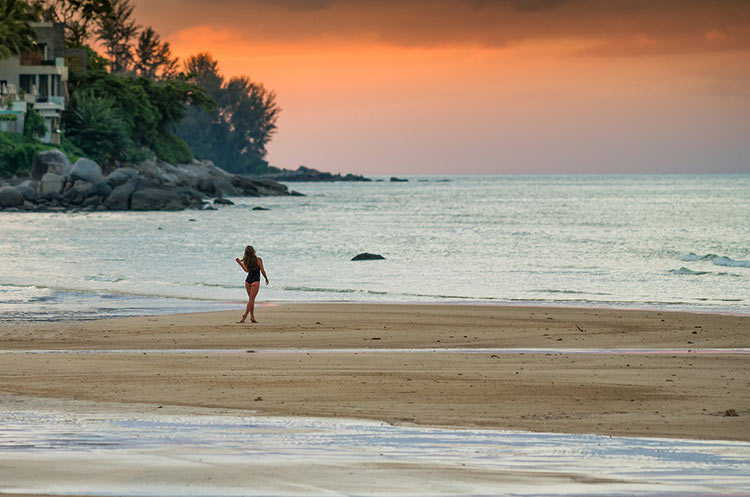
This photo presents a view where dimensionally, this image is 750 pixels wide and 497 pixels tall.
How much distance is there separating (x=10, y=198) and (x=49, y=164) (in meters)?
4.93

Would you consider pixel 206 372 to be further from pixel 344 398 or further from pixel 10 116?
pixel 10 116

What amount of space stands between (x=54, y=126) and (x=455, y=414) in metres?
79.7

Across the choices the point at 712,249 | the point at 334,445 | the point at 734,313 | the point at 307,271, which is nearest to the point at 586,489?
the point at 334,445

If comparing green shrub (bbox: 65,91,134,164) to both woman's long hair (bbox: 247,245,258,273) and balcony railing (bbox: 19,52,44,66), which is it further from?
woman's long hair (bbox: 247,245,258,273)

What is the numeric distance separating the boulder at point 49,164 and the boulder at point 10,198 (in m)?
3.81

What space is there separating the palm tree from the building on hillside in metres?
1.37

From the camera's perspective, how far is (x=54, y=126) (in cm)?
8188

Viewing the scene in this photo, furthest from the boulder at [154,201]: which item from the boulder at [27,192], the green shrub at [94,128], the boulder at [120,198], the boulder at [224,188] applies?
the boulder at [224,188]

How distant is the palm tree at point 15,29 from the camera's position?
7725cm

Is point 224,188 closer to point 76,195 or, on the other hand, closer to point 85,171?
point 85,171

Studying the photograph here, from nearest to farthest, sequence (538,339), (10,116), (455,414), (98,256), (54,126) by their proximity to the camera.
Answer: (455,414), (538,339), (98,256), (10,116), (54,126)

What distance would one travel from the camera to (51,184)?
67062 millimetres

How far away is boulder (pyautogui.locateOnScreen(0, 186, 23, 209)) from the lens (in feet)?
Answer: 209

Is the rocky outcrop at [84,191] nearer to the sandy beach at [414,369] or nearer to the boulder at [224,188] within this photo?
the boulder at [224,188]
